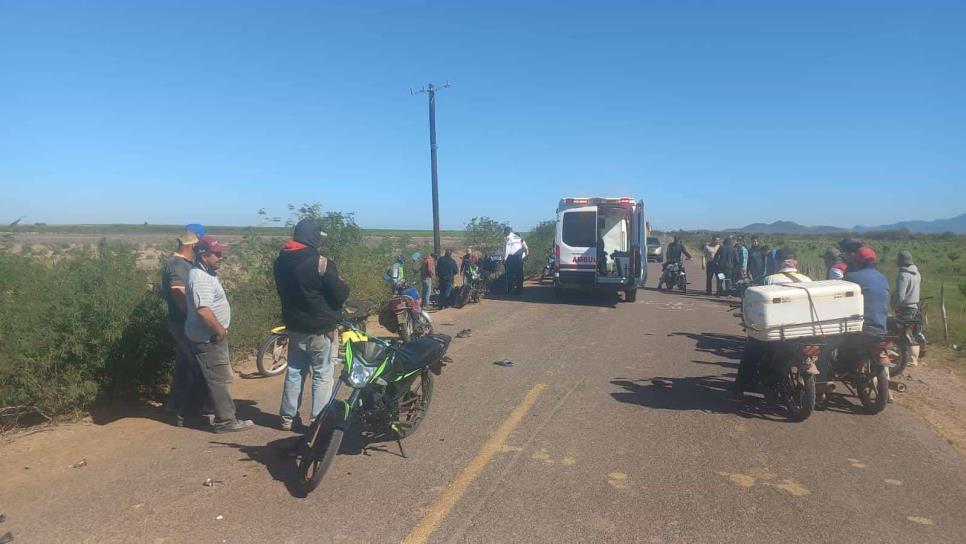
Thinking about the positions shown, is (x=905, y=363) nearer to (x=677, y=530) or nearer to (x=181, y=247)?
(x=677, y=530)

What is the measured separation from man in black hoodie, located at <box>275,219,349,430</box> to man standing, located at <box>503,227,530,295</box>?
39.3 feet

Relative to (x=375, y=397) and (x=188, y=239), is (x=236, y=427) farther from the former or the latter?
(x=188, y=239)

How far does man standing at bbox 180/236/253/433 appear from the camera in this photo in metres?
5.12

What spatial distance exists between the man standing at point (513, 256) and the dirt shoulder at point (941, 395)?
32.6 feet

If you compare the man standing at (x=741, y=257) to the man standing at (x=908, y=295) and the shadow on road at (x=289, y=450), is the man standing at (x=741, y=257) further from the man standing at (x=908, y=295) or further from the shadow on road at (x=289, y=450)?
the shadow on road at (x=289, y=450)

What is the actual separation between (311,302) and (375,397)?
99cm

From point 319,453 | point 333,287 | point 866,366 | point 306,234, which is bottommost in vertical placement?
point 319,453

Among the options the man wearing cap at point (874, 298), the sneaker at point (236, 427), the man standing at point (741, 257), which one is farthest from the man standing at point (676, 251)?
the sneaker at point (236, 427)

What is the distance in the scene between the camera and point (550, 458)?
4.78 m

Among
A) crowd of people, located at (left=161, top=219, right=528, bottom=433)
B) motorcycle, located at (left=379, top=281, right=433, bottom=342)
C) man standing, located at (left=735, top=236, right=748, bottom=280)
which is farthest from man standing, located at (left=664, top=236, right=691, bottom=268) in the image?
crowd of people, located at (left=161, top=219, right=528, bottom=433)

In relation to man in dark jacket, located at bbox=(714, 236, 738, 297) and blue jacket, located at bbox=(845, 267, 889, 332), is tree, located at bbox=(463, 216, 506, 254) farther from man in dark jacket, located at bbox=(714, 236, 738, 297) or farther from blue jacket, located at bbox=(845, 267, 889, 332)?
blue jacket, located at bbox=(845, 267, 889, 332)


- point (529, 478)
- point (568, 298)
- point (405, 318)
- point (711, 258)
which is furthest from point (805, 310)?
point (711, 258)

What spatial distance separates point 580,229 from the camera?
1493cm

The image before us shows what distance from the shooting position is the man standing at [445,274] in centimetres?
1419
